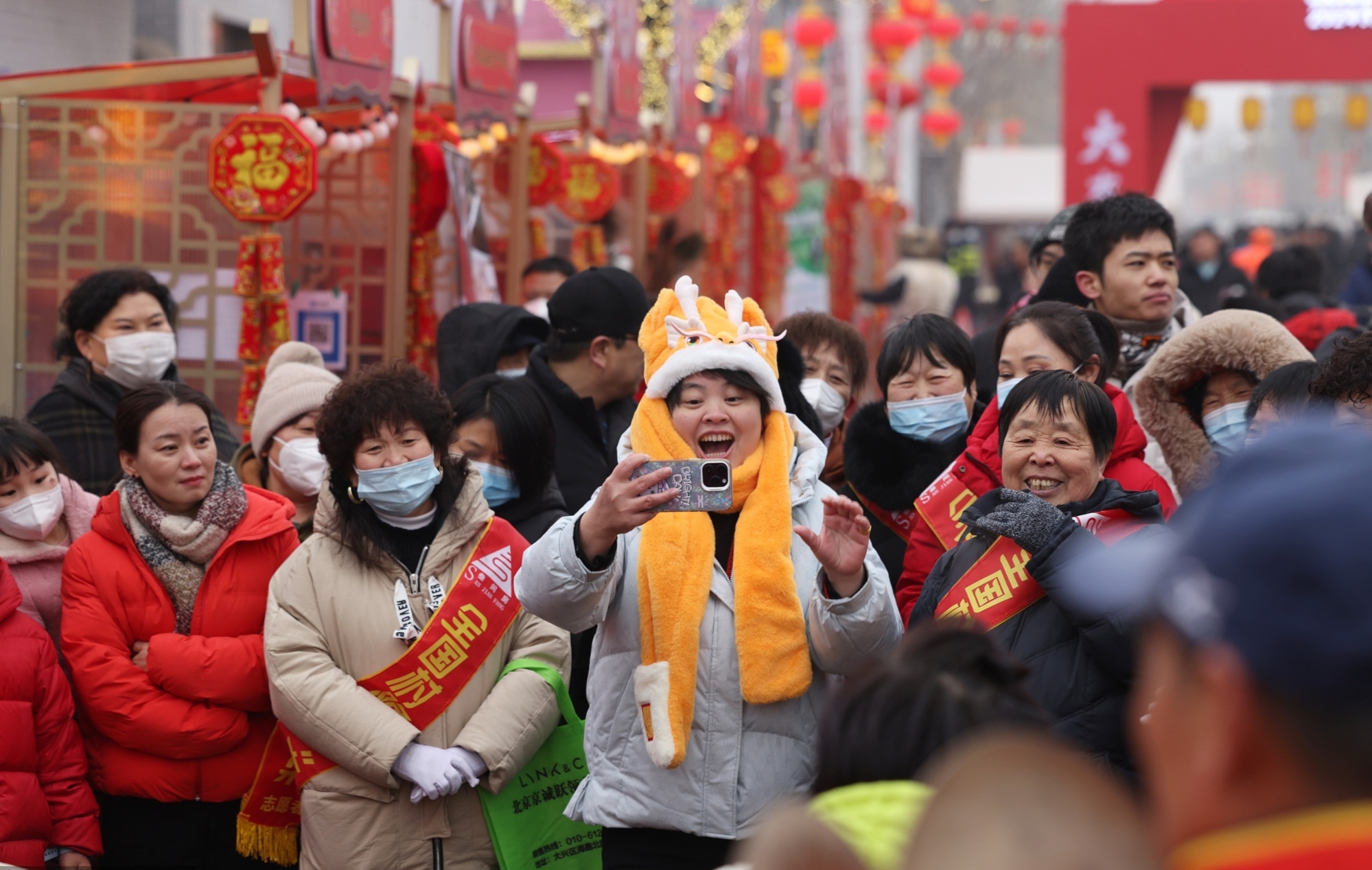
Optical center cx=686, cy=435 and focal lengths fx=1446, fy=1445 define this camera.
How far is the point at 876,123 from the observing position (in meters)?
26.5

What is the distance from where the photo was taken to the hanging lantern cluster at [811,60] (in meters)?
18.8

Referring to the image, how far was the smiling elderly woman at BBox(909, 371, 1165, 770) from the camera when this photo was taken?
273 centimetres

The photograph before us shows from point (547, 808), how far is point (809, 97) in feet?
55.8

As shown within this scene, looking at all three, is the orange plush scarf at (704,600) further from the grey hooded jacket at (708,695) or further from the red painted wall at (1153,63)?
the red painted wall at (1153,63)

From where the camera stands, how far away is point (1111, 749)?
275cm

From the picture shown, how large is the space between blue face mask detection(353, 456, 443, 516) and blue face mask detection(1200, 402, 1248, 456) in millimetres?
2161

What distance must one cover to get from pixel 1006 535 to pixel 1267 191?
92.5m

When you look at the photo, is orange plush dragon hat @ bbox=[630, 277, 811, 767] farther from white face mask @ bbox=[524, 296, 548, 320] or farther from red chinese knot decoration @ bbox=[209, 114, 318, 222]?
white face mask @ bbox=[524, 296, 548, 320]

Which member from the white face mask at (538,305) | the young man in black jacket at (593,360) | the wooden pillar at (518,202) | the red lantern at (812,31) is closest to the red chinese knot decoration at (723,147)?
the wooden pillar at (518,202)

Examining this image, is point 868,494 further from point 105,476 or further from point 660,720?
point 105,476

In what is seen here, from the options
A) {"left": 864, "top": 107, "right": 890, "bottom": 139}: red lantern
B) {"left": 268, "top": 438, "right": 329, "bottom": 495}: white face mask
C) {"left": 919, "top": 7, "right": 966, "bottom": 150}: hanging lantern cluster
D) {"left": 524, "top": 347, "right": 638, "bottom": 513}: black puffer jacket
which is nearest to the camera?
{"left": 268, "top": 438, "right": 329, "bottom": 495}: white face mask

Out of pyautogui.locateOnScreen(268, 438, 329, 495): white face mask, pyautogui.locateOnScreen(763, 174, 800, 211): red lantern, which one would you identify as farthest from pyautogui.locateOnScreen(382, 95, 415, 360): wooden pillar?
pyautogui.locateOnScreen(763, 174, 800, 211): red lantern

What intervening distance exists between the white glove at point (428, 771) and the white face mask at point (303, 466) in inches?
49.7

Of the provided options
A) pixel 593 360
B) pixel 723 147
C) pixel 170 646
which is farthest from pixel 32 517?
pixel 723 147
